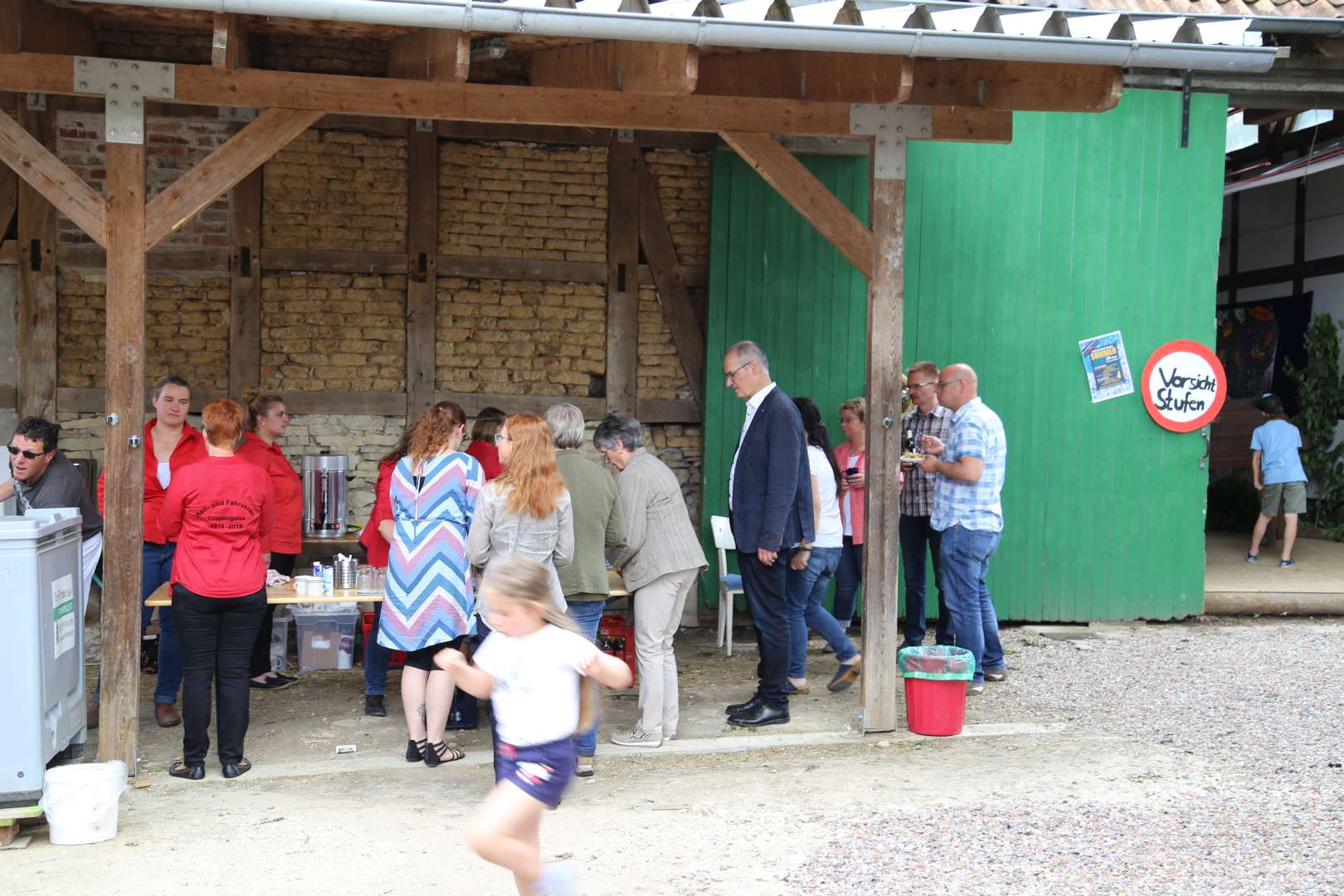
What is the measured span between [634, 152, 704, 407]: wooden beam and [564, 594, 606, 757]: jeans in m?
3.22

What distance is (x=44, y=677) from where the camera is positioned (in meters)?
4.71

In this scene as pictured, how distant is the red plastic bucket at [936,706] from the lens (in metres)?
6.03

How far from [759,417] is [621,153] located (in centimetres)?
331

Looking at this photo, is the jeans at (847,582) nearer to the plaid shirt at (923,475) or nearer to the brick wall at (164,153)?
the plaid shirt at (923,475)

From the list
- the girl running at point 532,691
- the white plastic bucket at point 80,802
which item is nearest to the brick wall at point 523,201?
the white plastic bucket at point 80,802

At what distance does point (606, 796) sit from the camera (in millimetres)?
5184

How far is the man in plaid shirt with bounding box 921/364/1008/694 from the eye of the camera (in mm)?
6828

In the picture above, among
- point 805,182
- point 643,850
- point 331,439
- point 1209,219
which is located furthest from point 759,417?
point 1209,219

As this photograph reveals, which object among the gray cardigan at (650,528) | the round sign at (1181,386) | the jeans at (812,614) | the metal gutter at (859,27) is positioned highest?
the metal gutter at (859,27)

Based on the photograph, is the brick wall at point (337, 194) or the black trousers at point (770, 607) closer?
the black trousers at point (770, 607)

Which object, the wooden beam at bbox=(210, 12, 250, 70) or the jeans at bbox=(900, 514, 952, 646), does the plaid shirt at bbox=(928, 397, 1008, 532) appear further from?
the wooden beam at bbox=(210, 12, 250, 70)

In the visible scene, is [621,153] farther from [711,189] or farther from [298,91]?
[298,91]

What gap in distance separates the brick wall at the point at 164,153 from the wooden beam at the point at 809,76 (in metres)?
3.56

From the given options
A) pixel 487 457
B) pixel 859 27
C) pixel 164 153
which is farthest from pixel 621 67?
pixel 164 153
